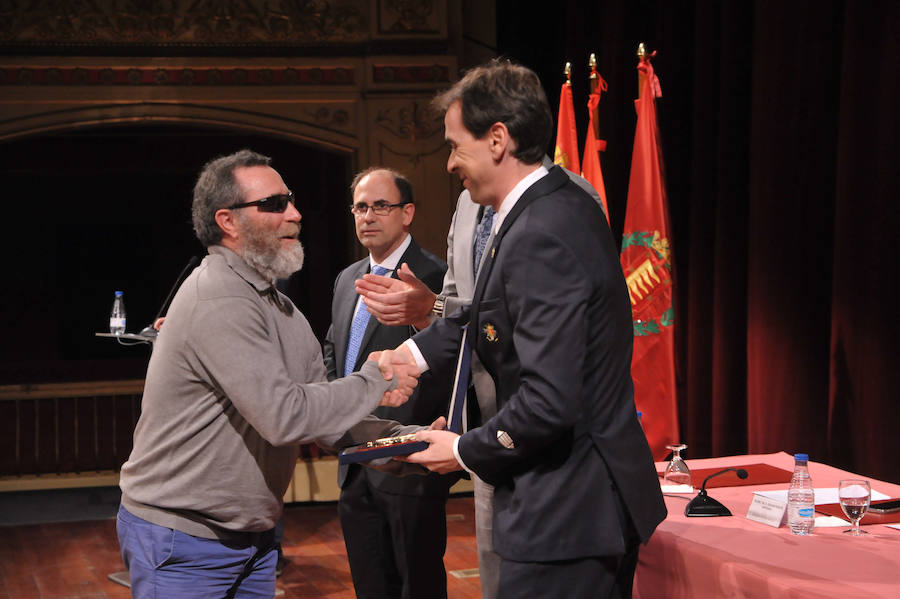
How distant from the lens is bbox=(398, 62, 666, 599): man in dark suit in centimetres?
161

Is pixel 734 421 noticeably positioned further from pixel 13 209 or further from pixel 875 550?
pixel 13 209

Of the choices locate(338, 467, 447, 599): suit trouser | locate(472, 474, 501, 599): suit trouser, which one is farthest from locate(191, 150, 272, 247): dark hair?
locate(338, 467, 447, 599): suit trouser

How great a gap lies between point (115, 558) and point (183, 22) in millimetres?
3547

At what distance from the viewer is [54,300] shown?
7.92m

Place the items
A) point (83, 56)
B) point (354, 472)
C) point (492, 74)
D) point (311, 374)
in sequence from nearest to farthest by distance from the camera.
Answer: point (492, 74)
point (311, 374)
point (354, 472)
point (83, 56)

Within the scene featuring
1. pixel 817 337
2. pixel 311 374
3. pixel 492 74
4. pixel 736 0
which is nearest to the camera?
pixel 492 74

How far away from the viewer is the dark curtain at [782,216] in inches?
143

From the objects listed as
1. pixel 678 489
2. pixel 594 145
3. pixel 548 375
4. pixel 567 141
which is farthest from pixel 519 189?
pixel 567 141

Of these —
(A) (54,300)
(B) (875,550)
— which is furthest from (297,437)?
(A) (54,300)

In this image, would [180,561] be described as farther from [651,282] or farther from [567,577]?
[651,282]

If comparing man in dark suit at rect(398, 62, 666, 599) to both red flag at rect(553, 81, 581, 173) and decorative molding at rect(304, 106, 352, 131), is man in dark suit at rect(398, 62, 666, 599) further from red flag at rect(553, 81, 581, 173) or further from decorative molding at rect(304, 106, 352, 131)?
decorative molding at rect(304, 106, 352, 131)

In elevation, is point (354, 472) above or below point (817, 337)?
below

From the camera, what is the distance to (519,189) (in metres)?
1.77

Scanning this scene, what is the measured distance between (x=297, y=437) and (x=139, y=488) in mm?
375
